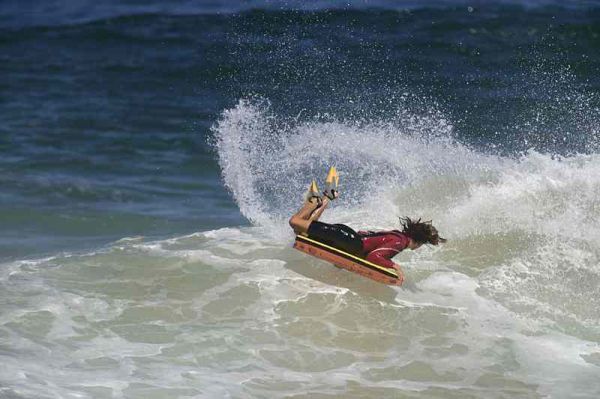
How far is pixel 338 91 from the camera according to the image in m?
19.6

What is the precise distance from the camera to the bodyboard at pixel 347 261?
8.95m

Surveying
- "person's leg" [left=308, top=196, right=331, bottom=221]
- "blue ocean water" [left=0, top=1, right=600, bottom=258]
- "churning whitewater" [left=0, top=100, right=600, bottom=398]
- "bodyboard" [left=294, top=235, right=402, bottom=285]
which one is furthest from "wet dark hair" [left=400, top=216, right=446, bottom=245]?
"blue ocean water" [left=0, top=1, right=600, bottom=258]

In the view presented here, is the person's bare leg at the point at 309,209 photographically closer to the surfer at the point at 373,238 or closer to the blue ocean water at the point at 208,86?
the surfer at the point at 373,238

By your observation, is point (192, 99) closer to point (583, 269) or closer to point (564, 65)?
point (564, 65)

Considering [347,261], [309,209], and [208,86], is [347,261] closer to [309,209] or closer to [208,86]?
[309,209]

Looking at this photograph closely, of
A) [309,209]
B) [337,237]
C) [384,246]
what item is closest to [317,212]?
[309,209]

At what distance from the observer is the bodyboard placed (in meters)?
8.95

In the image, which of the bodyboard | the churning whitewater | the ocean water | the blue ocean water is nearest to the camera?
the churning whitewater

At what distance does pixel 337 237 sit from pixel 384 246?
1.55 feet

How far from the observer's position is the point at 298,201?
42.1 feet

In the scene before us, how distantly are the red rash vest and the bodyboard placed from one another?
62mm

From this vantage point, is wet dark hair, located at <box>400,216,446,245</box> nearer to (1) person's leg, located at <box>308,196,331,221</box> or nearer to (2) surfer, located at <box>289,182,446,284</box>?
(2) surfer, located at <box>289,182,446,284</box>

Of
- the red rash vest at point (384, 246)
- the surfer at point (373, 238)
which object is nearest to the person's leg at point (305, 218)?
the surfer at point (373, 238)

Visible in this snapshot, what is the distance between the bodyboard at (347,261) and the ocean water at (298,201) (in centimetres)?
33
